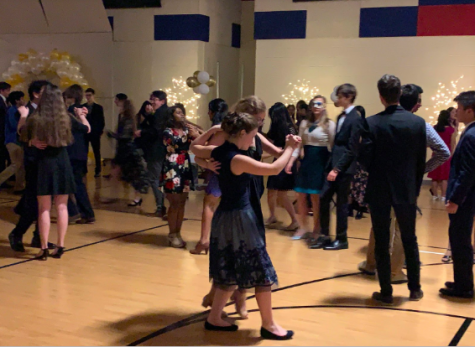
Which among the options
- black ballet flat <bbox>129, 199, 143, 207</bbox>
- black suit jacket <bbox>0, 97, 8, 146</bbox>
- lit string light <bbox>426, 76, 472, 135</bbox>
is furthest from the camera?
lit string light <bbox>426, 76, 472, 135</bbox>

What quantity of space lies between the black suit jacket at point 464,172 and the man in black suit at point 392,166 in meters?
0.26

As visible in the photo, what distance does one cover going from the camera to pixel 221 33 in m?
12.9

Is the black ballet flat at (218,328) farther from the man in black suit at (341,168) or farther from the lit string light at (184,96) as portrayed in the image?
the lit string light at (184,96)

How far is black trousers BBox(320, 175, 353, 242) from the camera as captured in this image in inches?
210

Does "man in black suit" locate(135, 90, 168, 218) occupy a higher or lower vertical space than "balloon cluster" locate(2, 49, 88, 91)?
lower

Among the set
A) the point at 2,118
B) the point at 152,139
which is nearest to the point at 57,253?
the point at 152,139

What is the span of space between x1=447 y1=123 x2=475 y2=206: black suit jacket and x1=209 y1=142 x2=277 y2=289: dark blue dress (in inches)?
58.8

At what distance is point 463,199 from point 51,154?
3276 mm

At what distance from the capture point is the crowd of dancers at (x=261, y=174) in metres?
3.24

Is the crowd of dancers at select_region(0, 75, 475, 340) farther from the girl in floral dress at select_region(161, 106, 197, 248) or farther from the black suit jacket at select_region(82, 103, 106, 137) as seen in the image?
the black suit jacket at select_region(82, 103, 106, 137)

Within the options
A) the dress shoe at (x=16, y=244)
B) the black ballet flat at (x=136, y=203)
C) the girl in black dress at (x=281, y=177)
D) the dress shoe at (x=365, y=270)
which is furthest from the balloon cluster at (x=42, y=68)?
the dress shoe at (x=365, y=270)

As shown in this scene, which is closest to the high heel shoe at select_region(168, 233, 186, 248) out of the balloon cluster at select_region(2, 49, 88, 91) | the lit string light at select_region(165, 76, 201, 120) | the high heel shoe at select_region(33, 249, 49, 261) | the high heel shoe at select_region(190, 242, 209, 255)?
the high heel shoe at select_region(190, 242, 209, 255)

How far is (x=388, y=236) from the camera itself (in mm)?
3891

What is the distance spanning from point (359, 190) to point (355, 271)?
1.82m
